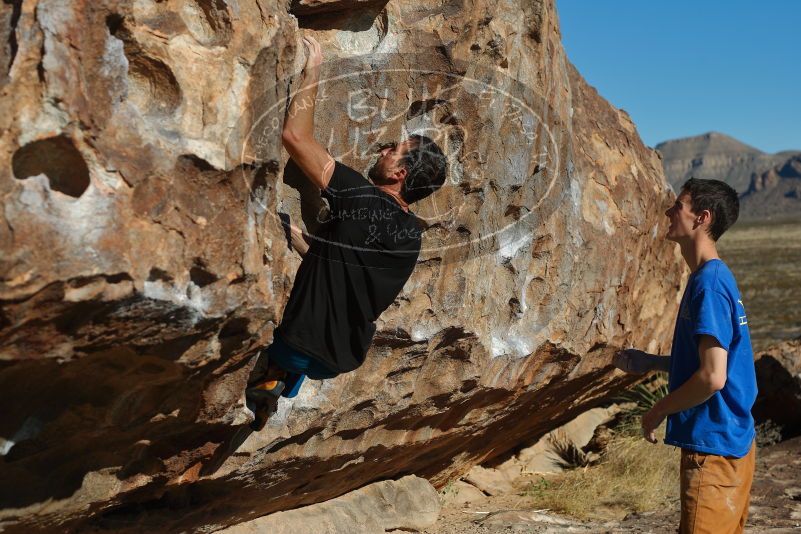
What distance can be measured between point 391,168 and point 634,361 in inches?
57.8

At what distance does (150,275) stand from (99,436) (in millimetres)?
883

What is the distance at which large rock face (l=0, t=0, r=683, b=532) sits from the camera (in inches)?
104

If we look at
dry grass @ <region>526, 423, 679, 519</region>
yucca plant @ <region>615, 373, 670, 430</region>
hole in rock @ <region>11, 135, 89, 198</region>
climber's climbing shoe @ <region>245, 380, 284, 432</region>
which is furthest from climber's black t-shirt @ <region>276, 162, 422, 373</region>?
yucca plant @ <region>615, 373, 670, 430</region>

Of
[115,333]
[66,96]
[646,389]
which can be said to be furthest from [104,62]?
[646,389]

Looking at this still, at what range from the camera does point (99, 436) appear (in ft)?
11.0

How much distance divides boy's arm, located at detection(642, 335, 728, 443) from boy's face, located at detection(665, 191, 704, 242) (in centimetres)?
Result: 48

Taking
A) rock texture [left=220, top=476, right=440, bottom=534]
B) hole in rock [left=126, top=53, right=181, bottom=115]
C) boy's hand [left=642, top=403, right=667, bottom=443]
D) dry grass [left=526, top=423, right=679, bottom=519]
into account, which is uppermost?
hole in rock [left=126, top=53, right=181, bottom=115]

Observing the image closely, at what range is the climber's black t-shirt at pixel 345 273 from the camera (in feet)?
11.4

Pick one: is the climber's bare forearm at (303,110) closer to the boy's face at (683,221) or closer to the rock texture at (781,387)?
the boy's face at (683,221)

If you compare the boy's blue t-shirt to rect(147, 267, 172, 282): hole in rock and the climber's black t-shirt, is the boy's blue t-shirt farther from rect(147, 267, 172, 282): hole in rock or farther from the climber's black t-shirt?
rect(147, 267, 172, 282): hole in rock

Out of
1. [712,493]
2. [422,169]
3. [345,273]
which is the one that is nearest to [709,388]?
[712,493]

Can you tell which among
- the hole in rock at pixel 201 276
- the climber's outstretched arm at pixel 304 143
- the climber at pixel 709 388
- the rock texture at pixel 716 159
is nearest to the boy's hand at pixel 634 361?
the climber at pixel 709 388

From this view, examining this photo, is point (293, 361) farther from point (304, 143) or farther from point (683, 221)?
point (683, 221)

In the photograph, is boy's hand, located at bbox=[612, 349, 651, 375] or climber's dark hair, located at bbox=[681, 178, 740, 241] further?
boy's hand, located at bbox=[612, 349, 651, 375]
